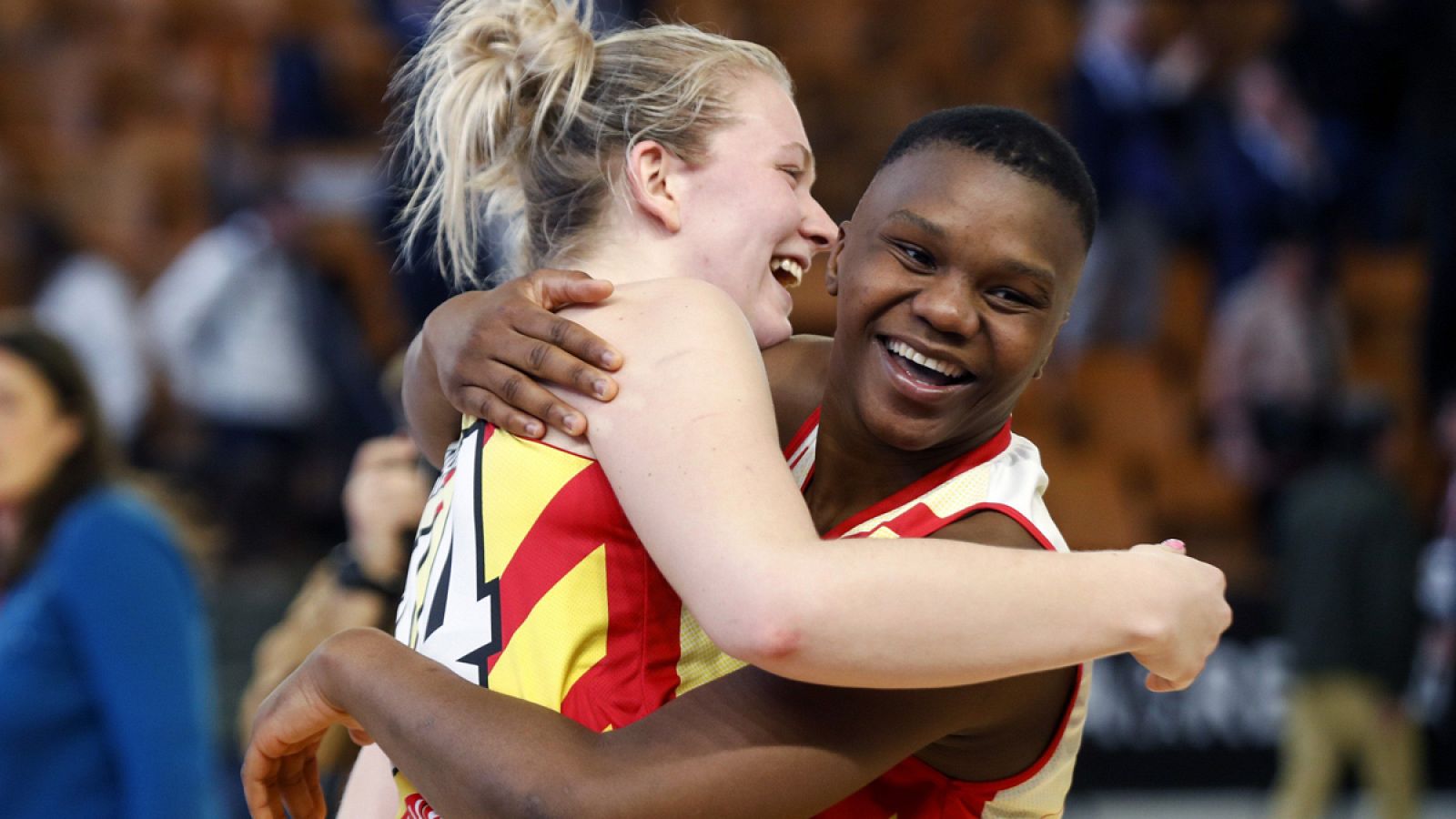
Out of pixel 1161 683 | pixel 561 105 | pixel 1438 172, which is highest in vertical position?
pixel 561 105

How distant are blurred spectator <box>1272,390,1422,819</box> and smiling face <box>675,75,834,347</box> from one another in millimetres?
5541

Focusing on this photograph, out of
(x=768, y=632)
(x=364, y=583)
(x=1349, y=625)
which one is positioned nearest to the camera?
(x=768, y=632)

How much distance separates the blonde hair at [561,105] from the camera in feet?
6.00

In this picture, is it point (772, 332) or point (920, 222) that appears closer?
point (920, 222)

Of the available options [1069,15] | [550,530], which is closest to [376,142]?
[1069,15]

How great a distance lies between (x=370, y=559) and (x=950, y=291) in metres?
1.67

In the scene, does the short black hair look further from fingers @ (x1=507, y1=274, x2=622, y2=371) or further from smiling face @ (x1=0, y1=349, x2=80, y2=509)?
smiling face @ (x1=0, y1=349, x2=80, y2=509)

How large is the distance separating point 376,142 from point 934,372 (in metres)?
5.99

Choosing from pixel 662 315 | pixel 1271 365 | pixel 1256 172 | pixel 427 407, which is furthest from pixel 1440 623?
pixel 662 315

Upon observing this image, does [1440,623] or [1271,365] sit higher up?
[1271,365]

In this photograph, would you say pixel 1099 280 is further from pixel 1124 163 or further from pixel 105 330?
pixel 105 330

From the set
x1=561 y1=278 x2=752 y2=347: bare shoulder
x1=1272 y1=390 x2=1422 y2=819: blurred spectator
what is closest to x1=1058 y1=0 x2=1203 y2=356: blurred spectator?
x1=1272 y1=390 x2=1422 y2=819: blurred spectator

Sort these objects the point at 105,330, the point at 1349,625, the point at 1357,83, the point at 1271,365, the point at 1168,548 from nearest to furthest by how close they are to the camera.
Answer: the point at 1168,548, the point at 105,330, the point at 1349,625, the point at 1271,365, the point at 1357,83

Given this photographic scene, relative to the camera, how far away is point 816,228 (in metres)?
1.91
